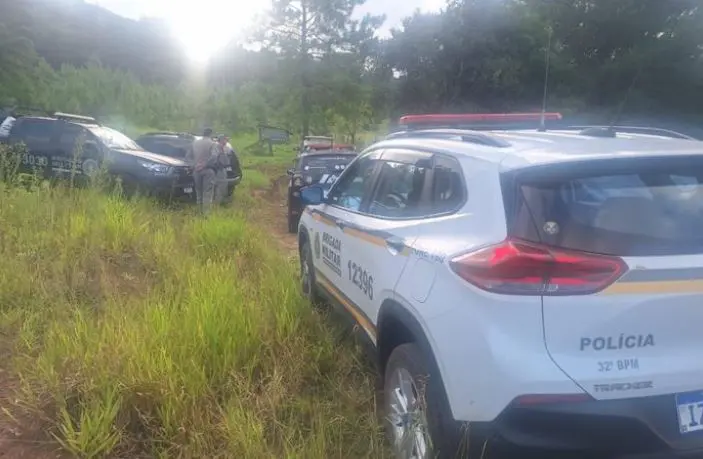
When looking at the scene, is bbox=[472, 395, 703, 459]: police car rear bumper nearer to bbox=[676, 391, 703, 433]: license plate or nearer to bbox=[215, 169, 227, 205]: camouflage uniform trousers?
bbox=[676, 391, 703, 433]: license plate

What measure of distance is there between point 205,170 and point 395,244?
28.5ft

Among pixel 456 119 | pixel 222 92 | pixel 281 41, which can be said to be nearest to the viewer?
pixel 456 119

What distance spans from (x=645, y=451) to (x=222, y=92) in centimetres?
4446

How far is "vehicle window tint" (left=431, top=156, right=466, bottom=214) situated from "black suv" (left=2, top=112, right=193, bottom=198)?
820 centimetres

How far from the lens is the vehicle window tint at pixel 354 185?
4.18 meters

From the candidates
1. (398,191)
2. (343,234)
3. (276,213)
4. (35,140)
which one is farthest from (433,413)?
(35,140)

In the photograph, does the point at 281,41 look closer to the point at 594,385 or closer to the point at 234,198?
the point at 234,198

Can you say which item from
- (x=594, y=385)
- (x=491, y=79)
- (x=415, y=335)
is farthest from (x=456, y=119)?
(x=491, y=79)

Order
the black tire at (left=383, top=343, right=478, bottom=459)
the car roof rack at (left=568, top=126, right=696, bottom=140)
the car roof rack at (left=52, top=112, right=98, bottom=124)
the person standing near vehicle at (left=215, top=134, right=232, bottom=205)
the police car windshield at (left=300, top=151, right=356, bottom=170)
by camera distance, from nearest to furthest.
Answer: the black tire at (left=383, top=343, right=478, bottom=459) < the car roof rack at (left=568, top=126, right=696, bottom=140) < the police car windshield at (left=300, top=151, right=356, bottom=170) < the person standing near vehicle at (left=215, top=134, right=232, bottom=205) < the car roof rack at (left=52, top=112, right=98, bottom=124)

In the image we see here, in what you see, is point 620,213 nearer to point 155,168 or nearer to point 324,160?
point 324,160

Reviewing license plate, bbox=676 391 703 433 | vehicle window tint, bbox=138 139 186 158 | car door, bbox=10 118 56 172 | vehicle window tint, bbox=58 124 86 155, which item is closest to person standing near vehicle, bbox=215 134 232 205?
vehicle window tint, bbox=58 124 86 155

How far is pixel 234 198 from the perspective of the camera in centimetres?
1350

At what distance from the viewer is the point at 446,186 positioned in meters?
2.94

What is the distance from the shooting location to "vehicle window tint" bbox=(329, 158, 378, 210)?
13.7 ft
